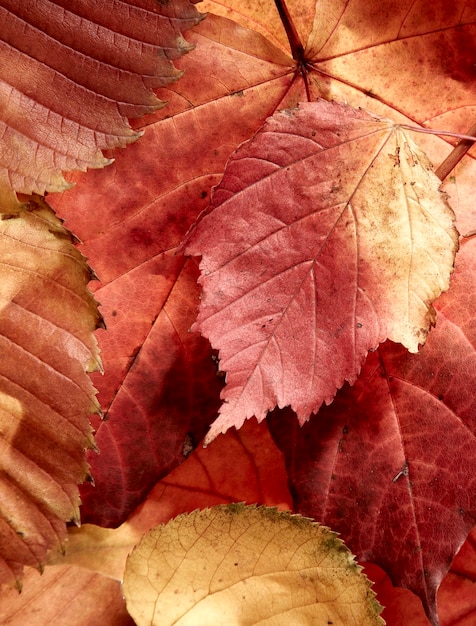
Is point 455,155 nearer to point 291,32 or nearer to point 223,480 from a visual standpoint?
point 291,32

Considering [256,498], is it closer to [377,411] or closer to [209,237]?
[377,411]

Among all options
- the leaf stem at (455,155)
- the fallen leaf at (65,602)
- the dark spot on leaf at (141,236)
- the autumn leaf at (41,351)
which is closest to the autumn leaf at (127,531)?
the fallen leaf at (65,602)

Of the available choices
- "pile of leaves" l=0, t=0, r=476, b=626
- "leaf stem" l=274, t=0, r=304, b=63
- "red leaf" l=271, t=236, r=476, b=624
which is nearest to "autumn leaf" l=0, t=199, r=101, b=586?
"pile of leaves" l=0, t=0, r=476, b=626

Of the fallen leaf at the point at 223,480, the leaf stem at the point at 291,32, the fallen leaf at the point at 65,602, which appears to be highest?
the leaf stem at the point at 291,32

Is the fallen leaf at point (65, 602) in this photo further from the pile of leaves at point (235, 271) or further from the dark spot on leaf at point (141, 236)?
the dark spot on leaf at point (141, 236)

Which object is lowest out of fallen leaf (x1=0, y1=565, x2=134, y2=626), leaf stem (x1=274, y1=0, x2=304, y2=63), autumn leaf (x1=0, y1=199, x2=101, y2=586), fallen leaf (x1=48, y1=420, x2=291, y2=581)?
fallen leaf (x1=0, y1=565, x2=134, y2=626)

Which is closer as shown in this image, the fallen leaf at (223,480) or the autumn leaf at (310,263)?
the autumn leaf at (310,263)

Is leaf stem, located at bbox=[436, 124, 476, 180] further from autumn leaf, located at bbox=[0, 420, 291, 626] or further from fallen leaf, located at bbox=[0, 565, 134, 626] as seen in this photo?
fallen leaf, located at bbox=[0, 565, 134, 626]

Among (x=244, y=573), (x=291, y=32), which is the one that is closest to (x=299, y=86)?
(x=291, y=32)
